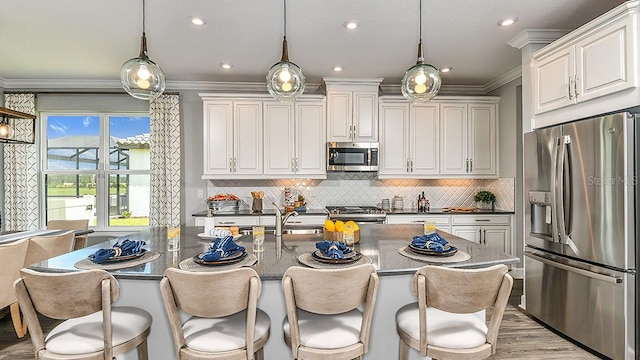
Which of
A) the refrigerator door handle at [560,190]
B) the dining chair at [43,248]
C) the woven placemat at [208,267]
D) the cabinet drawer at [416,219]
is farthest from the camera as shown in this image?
the cabinet drawer at [416,219]

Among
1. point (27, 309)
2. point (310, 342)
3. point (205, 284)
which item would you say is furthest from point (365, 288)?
point (27, 309)

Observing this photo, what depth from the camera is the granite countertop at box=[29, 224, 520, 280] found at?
1.64m

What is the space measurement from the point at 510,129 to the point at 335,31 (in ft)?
9.52

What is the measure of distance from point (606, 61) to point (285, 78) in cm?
239

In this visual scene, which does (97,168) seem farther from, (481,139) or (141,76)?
(481,139)

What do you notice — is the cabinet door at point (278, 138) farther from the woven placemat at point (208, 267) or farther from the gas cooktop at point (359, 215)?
the woven placemat at point (208, 267)

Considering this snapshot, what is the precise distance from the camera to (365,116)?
472 centimetres

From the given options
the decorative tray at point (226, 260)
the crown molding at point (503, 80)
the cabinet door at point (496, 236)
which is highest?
the crown molding at point (503, 80)

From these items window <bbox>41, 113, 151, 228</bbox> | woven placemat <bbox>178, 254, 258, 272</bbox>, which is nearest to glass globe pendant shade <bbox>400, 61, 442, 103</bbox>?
woven placemat <bbox>178, 254, 258, 272</bbox>

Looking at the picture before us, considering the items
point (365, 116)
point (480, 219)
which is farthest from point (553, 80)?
point (365, 116)

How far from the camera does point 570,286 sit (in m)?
2.78

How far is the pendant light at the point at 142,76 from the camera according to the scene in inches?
84.7

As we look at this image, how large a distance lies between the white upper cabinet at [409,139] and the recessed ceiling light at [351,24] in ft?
5.66

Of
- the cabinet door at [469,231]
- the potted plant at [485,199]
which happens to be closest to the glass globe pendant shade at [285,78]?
the cabinet door at [469,231]
